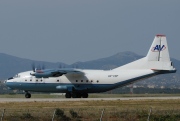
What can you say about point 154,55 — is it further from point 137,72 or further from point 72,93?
point 72,93

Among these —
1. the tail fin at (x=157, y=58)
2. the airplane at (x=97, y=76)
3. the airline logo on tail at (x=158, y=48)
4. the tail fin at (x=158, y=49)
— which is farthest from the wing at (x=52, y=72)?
the airline logo on tail at (x=158, y=48)

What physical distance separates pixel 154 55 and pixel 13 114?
38.9m

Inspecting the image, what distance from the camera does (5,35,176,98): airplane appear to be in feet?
307

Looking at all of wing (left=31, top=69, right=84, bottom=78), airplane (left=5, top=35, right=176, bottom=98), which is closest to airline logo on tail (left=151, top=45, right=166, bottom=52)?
airplane (left=5, top=35, right=176, bottom=98)

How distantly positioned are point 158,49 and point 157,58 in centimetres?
146

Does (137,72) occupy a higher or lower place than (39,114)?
higher

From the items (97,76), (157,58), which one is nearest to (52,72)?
(97,76)

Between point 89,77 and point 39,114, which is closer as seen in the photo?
point 39,114

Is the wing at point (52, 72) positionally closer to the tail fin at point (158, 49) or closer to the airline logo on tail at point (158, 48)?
the tail fin at point (158, 49)

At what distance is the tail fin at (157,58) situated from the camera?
93556mm

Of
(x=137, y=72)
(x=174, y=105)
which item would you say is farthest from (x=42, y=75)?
(x=174, y=105)

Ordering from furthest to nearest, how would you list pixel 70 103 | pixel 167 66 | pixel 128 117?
pixel 167 66 → pixel 70 103 → pixel 128 117

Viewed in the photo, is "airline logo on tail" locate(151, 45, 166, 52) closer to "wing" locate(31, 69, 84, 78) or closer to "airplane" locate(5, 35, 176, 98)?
"airplane" locate(5, 35, 176, 98)

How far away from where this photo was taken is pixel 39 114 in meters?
59.7
